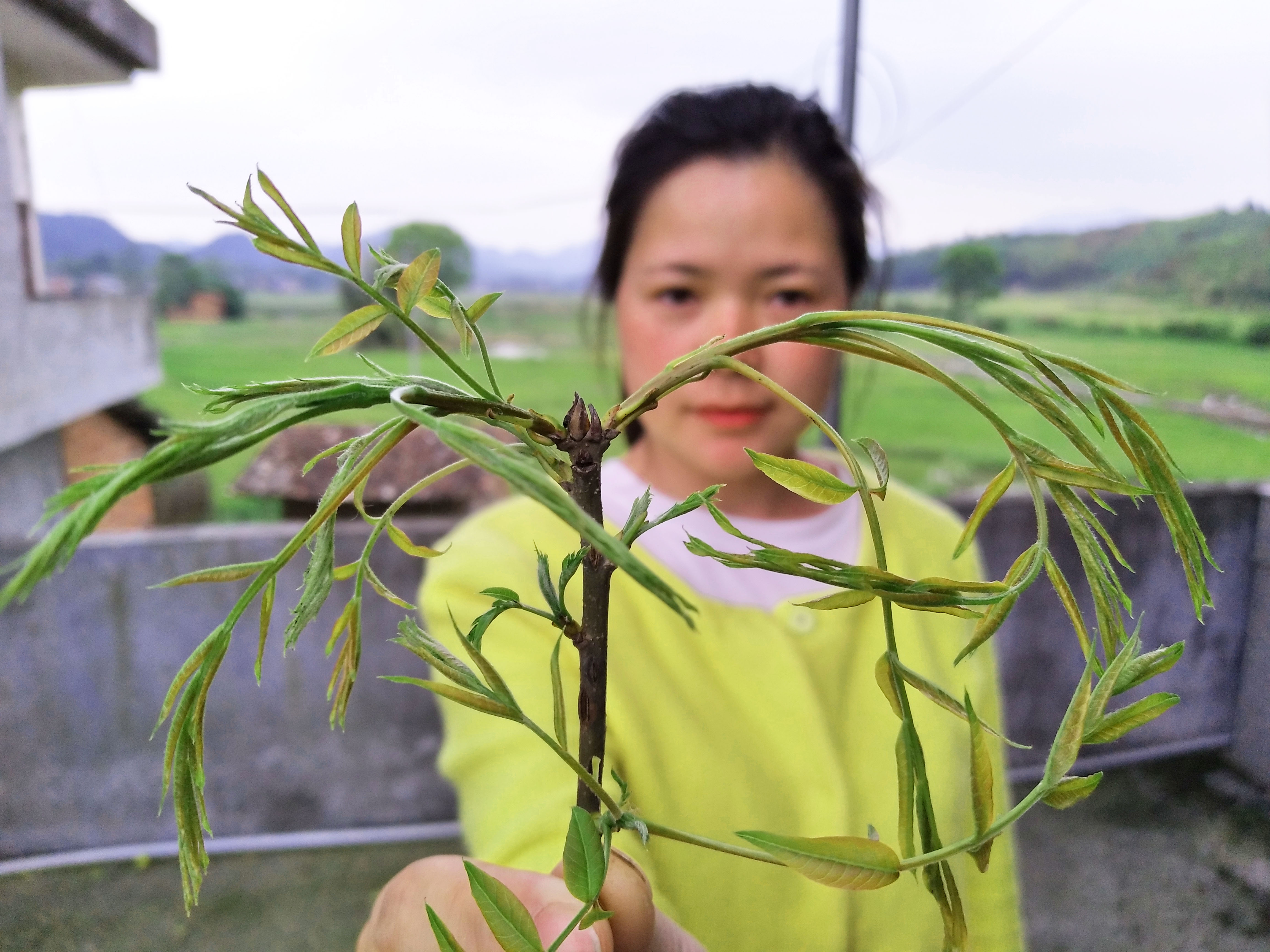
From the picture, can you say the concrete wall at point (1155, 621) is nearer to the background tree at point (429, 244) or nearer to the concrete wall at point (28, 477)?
the background tree at point (429, 244)

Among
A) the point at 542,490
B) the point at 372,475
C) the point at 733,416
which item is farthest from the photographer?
the point at 372,475

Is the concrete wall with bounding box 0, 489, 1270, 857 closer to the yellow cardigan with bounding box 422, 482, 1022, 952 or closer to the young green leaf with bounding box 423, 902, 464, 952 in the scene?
the yellow cardigan with bounding box 422, 482, 1022, 952

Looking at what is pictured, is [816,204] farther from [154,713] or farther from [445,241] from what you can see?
[154,713]

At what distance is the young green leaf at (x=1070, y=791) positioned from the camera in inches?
5.7

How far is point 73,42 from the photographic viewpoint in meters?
1.33

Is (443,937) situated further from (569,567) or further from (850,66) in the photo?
(850,66)

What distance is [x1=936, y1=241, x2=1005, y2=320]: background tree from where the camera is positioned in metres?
1.40

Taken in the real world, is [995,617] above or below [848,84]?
below

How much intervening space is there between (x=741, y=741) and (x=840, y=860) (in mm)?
408

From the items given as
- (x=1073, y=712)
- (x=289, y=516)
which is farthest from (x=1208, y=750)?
(x=289, y=516)

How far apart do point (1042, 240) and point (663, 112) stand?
3.91ft

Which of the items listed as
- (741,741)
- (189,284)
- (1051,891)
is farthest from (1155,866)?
(189,284)

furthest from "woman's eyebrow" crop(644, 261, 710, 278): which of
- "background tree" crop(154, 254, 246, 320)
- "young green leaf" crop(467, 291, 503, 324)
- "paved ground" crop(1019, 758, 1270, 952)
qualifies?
"background tree" crop(154, 254, 246, 320)

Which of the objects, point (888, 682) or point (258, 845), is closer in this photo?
point (888, 682)
